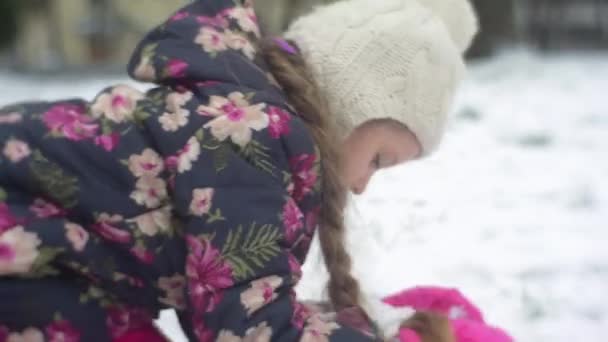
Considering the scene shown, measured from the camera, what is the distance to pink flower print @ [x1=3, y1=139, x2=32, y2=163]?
926mm

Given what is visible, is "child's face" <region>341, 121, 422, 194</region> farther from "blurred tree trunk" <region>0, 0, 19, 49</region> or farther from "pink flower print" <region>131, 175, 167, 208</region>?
"blurred tree trunk" <region>0, 0, 19, 49</region>

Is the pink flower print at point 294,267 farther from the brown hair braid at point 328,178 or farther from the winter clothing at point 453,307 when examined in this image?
the winter clothing at point 453,307

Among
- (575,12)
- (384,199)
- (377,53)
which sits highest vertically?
(575,12)

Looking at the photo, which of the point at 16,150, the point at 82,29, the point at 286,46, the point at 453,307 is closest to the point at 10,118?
the point at 16,150

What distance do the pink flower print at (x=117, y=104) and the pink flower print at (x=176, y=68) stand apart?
0.15ft

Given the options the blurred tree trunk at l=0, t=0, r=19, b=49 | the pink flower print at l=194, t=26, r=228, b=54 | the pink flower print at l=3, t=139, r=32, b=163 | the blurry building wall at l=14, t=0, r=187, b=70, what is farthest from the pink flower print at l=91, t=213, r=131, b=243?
the blurred tree trunk at l=0, t=0, r=19, b=49

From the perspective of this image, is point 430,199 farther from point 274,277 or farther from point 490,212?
point 274,277

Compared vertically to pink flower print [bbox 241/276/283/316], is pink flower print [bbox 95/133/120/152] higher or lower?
higher

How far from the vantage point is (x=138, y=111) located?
966 millimetres

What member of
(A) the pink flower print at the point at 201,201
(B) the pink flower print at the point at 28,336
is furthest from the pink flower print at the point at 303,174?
(B) the pink flower print at the point at 28,336

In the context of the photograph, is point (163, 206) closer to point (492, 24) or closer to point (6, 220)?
point (6, 220)

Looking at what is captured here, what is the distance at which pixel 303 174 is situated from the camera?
1.00m

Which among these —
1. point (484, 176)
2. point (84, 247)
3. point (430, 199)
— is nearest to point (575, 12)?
point (484, 176)

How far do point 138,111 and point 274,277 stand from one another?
0.81 ft
